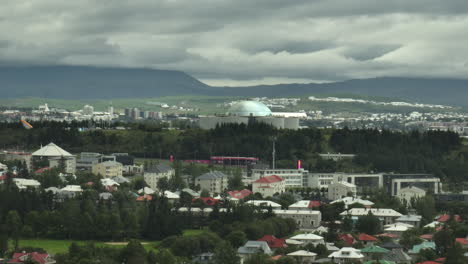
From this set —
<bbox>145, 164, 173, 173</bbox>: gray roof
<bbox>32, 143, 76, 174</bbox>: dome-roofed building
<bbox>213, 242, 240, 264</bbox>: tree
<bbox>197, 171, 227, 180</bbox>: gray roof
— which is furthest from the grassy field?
<bbox>32, 143, 76, 174</bbox>: dome-roofed building

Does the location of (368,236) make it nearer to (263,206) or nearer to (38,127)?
(263,206)

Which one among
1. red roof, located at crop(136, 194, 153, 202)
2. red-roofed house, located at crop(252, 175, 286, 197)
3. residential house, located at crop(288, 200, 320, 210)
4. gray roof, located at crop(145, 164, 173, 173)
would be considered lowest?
residential house, located at crop(288, 200, 320, 210)

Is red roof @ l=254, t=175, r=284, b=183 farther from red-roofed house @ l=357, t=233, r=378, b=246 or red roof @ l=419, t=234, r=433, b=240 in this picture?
red roof @ l=419, t=234, r=433, b=240

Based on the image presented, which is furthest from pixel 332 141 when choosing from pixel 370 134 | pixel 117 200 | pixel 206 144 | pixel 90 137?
pixel 117 200

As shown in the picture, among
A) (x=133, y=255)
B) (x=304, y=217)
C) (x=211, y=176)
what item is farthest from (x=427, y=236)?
(x=211, y=176)

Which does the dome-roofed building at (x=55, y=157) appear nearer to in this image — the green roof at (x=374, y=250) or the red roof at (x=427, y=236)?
the red roof at (x=427, y=236)

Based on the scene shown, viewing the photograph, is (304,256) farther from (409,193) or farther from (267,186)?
(409,193)
